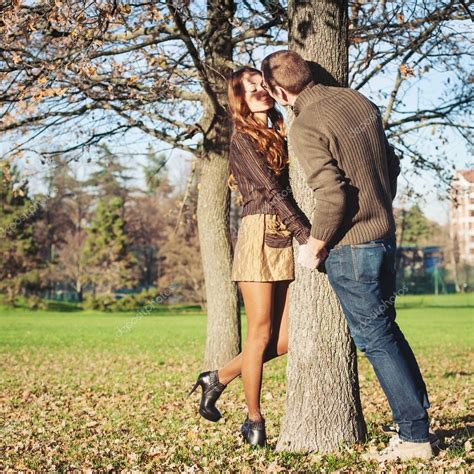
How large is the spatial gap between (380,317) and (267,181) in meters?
1.21

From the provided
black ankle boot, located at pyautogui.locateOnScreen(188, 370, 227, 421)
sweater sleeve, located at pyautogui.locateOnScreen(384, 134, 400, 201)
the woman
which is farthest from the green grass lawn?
sweater sleeve, located at pyautogui.locateOnScreen(384, 134, 400, 201)

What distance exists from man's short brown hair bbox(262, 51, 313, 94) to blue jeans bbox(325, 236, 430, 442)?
98 centimetres

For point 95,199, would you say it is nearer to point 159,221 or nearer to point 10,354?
point 159,221

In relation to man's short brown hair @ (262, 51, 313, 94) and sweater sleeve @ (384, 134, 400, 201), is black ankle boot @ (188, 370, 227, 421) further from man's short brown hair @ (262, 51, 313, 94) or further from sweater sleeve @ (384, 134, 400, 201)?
man's short brown hair @ (262, 51, 313, 94)

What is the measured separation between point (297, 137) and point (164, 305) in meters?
51.1

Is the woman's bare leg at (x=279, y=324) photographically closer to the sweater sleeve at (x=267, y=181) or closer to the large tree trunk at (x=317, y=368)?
the large tree trunk at (x=317, y=368)

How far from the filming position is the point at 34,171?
11195mm

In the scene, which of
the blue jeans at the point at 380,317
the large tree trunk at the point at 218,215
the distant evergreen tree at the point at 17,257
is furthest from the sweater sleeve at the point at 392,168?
the distant evergreen tree at the point at 17,257

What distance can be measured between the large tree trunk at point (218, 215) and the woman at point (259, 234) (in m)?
5.11

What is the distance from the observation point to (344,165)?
4.00 metres

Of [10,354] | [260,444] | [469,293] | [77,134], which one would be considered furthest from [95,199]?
[260,444]

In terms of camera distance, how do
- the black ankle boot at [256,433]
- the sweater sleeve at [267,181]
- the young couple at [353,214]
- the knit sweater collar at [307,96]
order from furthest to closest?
1. the black ankle boot at [256,433]
2. the sweater sleeve at [267,181]
3. the knit sweater collar at [307,96]
4. the young couple at [353,214]

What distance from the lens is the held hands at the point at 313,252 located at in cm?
401

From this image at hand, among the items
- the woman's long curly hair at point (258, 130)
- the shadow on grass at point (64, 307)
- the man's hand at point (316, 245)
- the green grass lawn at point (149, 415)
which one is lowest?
the shadow on grass at point (64, 307)
